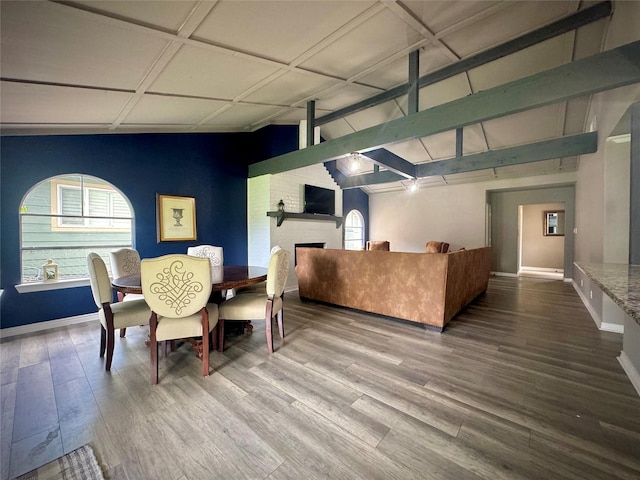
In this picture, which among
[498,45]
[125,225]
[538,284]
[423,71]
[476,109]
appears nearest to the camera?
[476,109]

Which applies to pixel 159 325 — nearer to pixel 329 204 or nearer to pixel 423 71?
pixel 423 71

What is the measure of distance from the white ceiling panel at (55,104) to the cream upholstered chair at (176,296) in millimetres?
1635

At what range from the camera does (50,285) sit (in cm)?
321

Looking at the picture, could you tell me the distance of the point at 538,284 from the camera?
19.1 feet

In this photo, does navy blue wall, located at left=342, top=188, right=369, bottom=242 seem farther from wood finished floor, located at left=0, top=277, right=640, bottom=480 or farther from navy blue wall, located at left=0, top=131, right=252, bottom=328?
wood finished floor, located at left=0, top=277, right=640, bottom=480

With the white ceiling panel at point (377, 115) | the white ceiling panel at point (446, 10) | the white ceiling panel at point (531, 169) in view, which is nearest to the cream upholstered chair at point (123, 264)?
the white ceiling panel at point (446, 10)

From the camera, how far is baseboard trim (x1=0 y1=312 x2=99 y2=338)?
294 centimetres

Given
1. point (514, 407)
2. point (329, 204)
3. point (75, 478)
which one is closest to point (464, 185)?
point (329, 204)

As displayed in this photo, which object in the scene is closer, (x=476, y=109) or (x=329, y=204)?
(x=476, y=109)

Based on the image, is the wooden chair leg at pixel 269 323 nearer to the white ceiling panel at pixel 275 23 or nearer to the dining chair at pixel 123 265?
the dining chair at pixel 123 265

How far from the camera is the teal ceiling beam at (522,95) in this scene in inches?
74.9

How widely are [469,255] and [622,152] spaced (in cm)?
192

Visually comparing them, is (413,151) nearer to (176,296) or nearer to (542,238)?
(176,296)

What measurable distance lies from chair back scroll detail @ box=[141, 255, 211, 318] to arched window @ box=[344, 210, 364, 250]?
20.7ft
